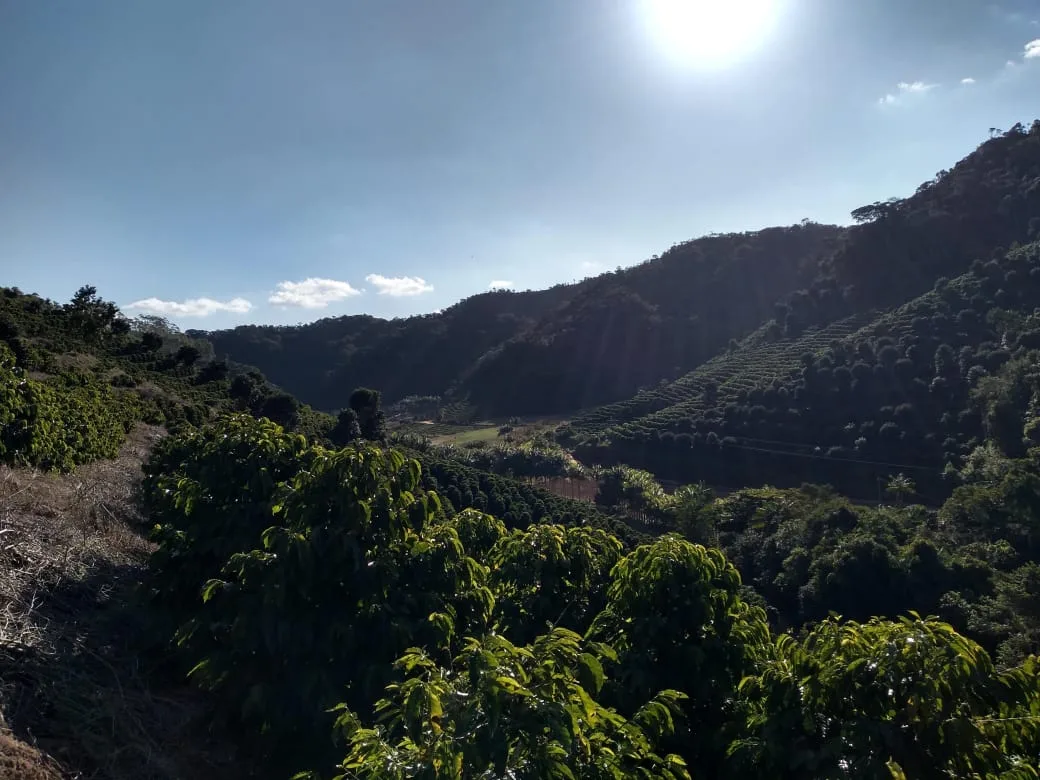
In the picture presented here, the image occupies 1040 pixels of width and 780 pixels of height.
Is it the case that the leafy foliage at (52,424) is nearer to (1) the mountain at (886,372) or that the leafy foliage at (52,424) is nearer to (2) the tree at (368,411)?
(2) the tree at (368,411)

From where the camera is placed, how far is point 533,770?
7.61 feet

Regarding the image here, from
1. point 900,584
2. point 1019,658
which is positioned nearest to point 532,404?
point 900,584

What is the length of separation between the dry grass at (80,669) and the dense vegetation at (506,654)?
15.6 inches

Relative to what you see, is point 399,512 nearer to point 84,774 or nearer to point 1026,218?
point 84,774

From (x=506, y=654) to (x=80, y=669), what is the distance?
3.46m

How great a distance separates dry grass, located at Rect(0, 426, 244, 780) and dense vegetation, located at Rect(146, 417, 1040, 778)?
15.6 inches

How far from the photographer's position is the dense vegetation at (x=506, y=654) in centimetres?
257

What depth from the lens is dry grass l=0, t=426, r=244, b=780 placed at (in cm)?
388

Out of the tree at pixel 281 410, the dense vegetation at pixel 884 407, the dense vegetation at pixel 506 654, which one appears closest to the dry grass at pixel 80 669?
the dense vegetation at pixel 506 654

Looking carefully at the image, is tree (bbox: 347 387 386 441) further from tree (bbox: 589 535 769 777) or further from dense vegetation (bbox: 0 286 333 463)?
tree (bbox: 589 535 769 777)

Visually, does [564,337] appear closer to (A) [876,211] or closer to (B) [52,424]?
(A) [876,211]

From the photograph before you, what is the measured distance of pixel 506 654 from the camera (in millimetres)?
2736

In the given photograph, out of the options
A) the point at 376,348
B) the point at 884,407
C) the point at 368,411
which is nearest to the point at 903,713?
the point at 368,411

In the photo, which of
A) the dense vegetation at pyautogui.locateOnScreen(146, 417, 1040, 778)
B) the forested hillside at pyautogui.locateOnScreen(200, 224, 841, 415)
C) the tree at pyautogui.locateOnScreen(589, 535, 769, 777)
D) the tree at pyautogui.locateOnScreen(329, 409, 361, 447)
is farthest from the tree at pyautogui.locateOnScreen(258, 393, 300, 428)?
the forested hillside at pyautogui.locateOnScreen(200, 224, 841, 415)
